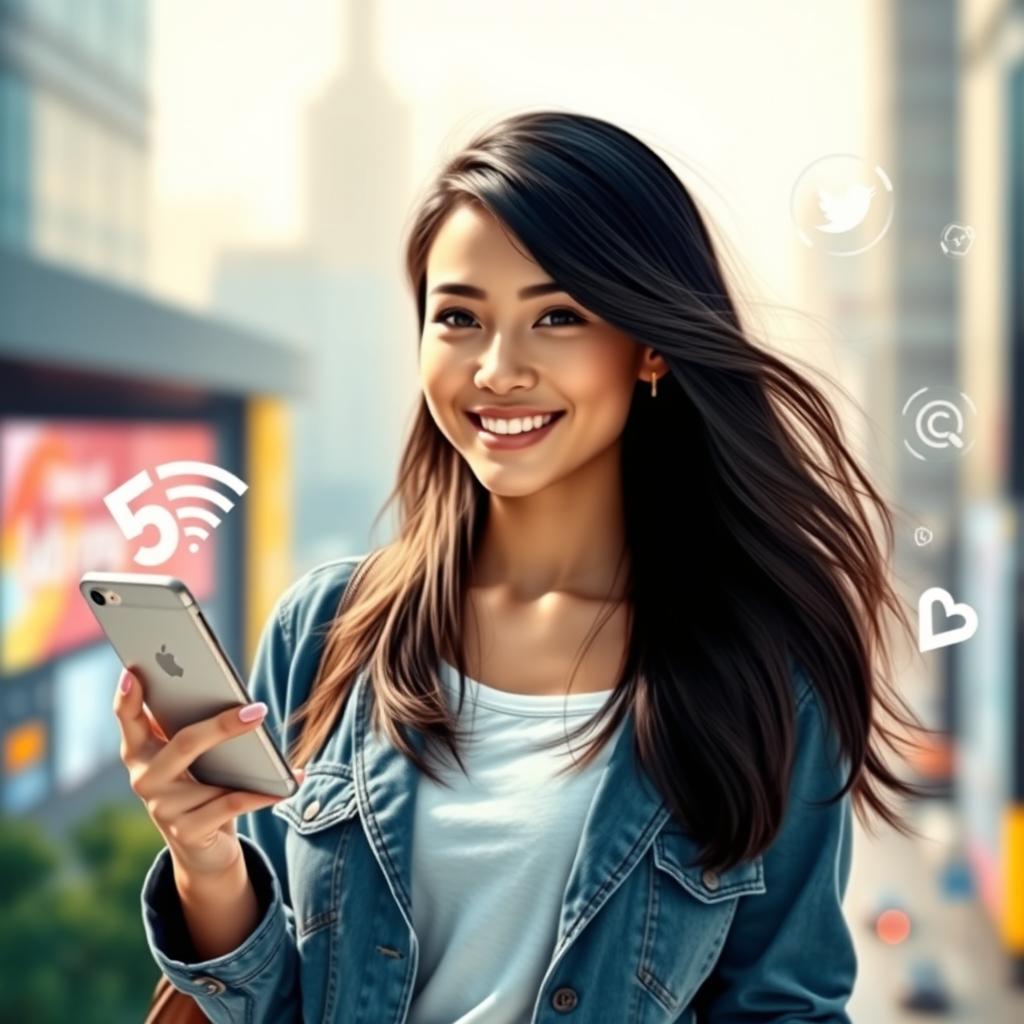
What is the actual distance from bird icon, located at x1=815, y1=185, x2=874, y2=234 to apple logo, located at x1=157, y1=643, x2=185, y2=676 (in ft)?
2.69

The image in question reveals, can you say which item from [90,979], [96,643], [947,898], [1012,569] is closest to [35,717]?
[96,643]

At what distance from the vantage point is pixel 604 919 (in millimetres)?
1011

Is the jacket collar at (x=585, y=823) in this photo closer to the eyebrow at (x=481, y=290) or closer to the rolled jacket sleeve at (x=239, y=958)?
the rolled jacket sleeve at (x=239, y=958)

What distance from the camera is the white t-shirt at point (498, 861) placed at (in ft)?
3.31

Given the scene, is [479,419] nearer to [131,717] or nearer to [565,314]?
[565,314]

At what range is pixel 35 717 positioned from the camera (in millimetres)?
6898

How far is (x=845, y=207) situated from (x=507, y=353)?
58 cm

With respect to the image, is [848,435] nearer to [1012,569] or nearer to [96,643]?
[96,643]

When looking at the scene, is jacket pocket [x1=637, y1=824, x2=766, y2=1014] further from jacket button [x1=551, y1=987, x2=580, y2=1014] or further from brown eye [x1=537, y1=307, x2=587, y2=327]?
brown eye [x1=537, y1=307, x2=587, y2=327]

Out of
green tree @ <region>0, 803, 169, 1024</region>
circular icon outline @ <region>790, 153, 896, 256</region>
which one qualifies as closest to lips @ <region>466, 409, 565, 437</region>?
circular icon outline @ <region>790, 153, 896, 256</region>

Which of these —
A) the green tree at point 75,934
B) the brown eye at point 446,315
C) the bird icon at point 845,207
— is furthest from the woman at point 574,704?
the green tree at point 75,934

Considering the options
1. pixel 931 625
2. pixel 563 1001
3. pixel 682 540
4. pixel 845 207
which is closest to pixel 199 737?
pixel 563 1001

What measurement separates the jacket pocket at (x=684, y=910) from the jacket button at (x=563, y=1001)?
0.18ft

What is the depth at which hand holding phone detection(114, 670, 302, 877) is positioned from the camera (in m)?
0.90
